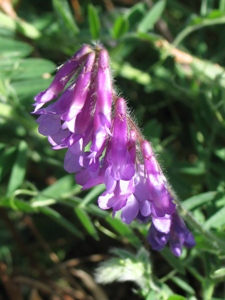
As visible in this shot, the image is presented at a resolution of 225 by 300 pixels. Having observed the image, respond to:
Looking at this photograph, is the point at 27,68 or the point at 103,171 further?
the point at 27,68

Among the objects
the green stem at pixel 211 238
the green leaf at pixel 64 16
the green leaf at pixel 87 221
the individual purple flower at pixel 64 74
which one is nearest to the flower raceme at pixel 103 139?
the individual purple flower at pixel 64 74

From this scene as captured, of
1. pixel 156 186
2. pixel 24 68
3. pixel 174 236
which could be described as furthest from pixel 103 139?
pixel 24 68

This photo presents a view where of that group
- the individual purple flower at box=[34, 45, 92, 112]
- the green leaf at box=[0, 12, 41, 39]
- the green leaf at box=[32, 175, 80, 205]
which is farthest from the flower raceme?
the green leaf at box=[0, 12, 41, 39]

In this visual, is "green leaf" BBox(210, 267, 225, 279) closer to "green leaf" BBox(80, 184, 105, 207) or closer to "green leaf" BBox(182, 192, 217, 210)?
"green leaf" BBox(182, 192, 217, 210)

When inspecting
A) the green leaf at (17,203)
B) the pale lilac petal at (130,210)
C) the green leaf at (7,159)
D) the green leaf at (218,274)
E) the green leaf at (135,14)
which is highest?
the green leaf at (135,14)

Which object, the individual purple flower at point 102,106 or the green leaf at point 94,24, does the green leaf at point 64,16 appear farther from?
the individual purple flower at point 102,106

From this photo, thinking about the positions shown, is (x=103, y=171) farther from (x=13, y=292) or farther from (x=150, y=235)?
(x=13, y=292)

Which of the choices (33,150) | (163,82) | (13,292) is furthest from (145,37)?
(13,292)

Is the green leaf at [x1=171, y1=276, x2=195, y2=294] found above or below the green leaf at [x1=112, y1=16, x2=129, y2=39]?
below
